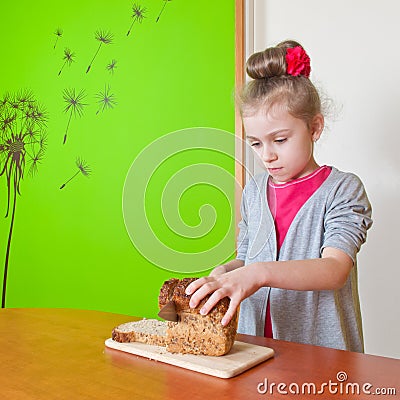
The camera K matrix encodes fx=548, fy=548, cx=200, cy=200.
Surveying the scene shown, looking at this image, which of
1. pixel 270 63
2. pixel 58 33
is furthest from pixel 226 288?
pixel 58 33

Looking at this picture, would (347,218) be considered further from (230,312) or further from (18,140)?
(18,140)

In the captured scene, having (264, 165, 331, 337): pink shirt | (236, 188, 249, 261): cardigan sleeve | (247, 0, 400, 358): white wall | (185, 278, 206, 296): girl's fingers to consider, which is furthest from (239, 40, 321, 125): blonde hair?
(247, 0, 400, 358): white wall

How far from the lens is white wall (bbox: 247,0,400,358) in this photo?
174 centimetres

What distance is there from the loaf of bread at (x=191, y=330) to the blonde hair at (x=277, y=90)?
1.55 ft

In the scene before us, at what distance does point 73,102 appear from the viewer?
2592 mm

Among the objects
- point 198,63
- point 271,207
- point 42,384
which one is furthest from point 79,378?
point 198,63

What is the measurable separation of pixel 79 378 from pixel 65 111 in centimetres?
197

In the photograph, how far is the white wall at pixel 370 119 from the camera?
1.74 metres

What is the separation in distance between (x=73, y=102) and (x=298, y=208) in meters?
1.60

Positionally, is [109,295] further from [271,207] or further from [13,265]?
[271,207]

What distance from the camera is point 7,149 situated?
2814mm

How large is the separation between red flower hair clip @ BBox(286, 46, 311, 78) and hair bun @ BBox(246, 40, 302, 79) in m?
0.01

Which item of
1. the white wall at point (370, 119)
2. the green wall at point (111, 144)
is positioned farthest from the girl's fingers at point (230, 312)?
the white wall at point (370, 119)

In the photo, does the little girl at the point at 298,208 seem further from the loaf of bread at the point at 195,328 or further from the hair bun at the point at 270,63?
the loaf of bread at the point at 195,328
